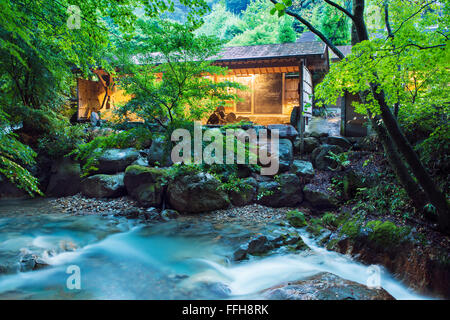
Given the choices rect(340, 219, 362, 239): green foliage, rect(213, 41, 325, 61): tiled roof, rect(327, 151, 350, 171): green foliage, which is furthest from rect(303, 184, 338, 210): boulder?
rect(213, 41, 325, 61): tiled roof

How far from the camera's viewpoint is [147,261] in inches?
210

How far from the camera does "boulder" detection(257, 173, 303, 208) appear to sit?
25.8 ft

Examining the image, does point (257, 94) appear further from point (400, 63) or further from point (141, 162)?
point (400, 63)

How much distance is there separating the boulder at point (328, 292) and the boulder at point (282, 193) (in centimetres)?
395

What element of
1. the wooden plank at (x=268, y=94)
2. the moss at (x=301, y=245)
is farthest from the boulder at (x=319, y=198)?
the wooden plank at (x=268, y=94)

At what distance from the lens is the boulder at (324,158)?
8751 millimetres

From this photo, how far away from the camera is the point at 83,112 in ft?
50.0

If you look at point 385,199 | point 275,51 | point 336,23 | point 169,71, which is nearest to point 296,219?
point 385,199

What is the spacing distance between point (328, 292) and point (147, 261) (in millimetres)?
3612

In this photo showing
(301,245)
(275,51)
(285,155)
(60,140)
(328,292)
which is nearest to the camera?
(328,292)

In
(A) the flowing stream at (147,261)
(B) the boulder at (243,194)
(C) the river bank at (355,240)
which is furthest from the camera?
(B) the boulder at (243,194)

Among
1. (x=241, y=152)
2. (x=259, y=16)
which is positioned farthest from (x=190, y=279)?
(x=259, y=16)

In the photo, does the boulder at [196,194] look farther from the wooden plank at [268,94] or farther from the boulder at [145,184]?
the wooden plank at [268,94]
